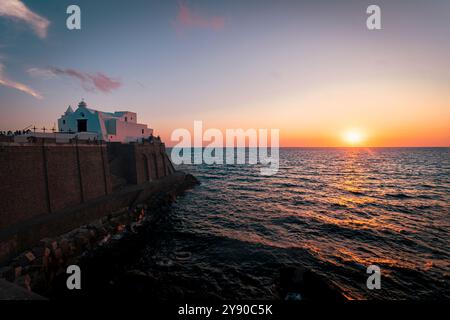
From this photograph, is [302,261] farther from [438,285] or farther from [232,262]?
[438,285]

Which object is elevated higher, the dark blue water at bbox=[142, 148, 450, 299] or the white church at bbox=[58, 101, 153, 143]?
the white church at bbox=[58, 101, 153, 143]

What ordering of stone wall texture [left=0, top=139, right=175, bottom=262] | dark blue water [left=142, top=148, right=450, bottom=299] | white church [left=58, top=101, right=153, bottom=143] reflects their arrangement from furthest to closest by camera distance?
white church [left=58, top=101, right=153, bottom=143] < stone wall texture [left=0, top=139, right=175, bottom=262] < dark blue water [left=142, top=148, right=450, bottom=299]

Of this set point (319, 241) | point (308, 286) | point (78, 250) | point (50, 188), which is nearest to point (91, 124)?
point (50, 188)

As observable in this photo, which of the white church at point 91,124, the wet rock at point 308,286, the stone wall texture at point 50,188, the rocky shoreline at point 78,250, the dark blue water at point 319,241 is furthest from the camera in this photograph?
the white church at point 91,124

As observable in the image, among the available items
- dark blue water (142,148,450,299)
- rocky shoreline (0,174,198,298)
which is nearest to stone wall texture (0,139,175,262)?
rocky shoreline (0,174,198,298)

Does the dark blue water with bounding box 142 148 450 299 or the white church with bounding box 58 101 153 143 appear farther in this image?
the white church with bounding box 58 101 153 143

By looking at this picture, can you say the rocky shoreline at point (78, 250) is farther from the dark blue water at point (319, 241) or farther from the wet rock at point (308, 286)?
the wet rock at point (308, 286)

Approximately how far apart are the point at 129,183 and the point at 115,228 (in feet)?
36.0

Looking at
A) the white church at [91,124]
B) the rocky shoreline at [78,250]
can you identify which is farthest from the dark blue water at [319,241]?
the white church at [91,124]

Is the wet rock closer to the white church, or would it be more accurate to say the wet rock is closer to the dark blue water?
the dark blue water

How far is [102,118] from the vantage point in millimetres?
32406

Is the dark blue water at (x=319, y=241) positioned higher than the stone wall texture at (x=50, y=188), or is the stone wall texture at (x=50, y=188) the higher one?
the stone wall texture at (x=50, y=188)
